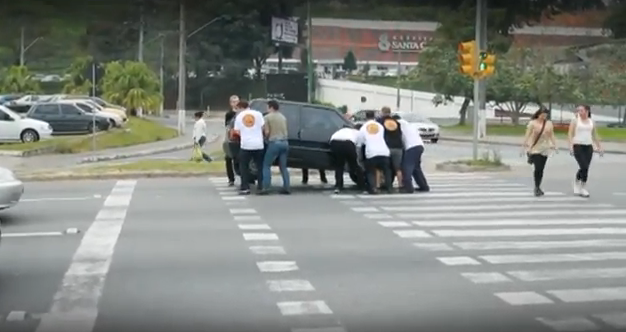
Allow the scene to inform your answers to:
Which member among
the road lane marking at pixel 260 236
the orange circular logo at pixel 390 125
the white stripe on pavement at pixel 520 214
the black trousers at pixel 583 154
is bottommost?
the road lane marking at pixel 260 236

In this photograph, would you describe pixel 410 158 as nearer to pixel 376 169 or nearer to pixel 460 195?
pixel 376 169

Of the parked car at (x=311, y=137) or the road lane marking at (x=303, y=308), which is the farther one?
the parked car at (x=311, y=137)

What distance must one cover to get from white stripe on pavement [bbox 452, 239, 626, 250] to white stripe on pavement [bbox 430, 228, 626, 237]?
653 mm

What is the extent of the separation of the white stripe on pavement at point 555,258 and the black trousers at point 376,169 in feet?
22.5

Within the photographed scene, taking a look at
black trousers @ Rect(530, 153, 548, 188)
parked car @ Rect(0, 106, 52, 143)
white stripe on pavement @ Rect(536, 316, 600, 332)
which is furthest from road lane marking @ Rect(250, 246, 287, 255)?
parked car @ Rect(0, 106, 52, 143)

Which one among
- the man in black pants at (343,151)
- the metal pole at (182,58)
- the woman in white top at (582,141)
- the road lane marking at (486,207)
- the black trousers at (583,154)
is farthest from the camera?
the man in black pants at (343,151)

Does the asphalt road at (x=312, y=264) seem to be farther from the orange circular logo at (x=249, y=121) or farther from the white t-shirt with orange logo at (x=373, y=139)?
the orange circular logo at (x=249, y=121)

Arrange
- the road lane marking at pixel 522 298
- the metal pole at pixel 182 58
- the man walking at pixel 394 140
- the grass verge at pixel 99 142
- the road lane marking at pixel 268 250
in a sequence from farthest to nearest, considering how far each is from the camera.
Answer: the grass verge at pixel 99 142 < the man walking at pixel 394 140 < the road lane marking at pixel 268 250 < the road lane marking at pixel 522 298 < the metal pole at pixel 182 58

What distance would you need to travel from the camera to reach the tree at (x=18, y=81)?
3.36 metres

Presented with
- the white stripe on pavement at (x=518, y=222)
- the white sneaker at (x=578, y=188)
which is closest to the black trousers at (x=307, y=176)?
the white sneaker at (x=578, y=188)

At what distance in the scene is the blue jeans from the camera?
17.3 m

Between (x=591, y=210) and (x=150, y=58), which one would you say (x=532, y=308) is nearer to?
(x=150, y=58)

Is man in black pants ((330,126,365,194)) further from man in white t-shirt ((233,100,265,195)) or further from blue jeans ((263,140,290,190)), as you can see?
man in white t-shirt ((233,100,265,195))

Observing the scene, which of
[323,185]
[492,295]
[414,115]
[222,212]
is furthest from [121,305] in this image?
[414,115]
